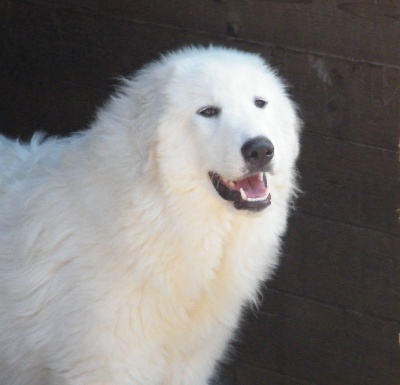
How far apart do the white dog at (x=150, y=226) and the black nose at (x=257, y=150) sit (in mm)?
16

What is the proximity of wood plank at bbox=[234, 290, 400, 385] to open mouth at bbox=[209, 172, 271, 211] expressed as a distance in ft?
4.57

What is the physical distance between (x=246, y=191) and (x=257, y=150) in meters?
0.25

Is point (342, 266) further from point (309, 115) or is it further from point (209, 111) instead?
point (209, 111)

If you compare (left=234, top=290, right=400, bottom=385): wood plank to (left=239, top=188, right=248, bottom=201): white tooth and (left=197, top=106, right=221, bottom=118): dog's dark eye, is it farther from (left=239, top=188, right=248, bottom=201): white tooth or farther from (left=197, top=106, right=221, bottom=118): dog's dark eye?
(left=197, top=106, right=221, bottom=118): dog's dark eye

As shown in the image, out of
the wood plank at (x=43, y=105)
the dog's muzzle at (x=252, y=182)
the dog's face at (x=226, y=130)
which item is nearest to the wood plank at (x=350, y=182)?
the dog's face at (x=226, y=130)

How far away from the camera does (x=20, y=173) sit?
4.17m

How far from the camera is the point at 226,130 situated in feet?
12.0

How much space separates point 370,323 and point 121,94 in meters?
1.86

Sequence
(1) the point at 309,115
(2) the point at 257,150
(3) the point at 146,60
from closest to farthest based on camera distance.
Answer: (2) the point at 257,150, (1) the point at 309,115, (3) the point at 146,60

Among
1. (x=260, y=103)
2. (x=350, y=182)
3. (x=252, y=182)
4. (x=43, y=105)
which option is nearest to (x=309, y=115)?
(x=350, y=182)

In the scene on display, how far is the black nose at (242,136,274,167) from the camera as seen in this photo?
3.57 metres

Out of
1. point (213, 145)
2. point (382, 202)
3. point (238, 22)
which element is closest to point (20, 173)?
point (213, 145)

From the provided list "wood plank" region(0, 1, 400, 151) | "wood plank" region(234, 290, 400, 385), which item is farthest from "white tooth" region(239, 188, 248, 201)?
"wood plank" region(234, 290, 400, 385)

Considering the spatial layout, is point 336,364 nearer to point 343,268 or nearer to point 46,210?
point 343,268
